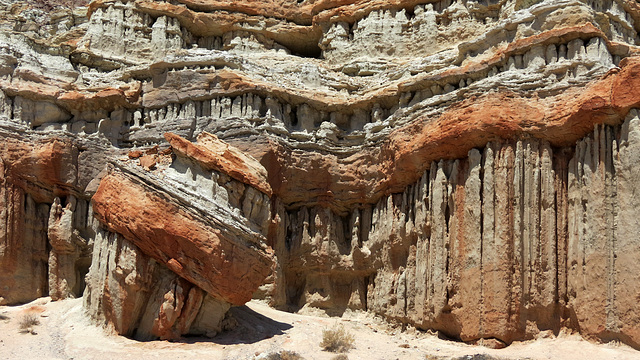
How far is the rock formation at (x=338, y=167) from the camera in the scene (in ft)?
53.1

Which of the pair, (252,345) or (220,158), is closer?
(252,345)

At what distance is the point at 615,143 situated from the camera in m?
16.1

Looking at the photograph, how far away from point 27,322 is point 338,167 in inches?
359

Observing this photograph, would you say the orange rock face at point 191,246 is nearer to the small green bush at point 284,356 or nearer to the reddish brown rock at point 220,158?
the reddish brown rock at point 220,158

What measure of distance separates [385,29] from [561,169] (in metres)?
10.9

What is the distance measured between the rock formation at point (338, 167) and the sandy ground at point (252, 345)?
456mm

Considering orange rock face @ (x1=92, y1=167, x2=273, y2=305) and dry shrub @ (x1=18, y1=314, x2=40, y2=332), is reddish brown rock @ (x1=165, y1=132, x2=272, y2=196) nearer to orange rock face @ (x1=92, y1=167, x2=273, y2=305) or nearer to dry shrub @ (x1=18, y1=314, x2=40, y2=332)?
orange rock face @ (x1=92, y1=167, x2=273, y2=305)

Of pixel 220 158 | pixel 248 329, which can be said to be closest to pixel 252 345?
pixel 248 329

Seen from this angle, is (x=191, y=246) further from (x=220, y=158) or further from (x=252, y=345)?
(x=252, y=345)

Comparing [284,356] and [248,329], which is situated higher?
[284,356]

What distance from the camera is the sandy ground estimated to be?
15.2 metres

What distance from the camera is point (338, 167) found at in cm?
2192

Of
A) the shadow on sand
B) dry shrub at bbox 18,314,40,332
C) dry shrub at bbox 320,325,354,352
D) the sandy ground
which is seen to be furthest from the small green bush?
dry shrub at bbox 18,314,40,332

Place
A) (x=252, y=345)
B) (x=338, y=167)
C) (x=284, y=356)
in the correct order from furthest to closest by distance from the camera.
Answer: (x=338, y=167) < (x=252, y=345) < (x=284, y=356)
